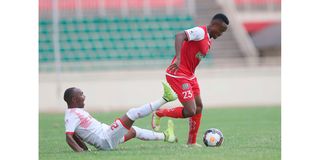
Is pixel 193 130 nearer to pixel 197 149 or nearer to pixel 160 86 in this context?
pixel 197 149

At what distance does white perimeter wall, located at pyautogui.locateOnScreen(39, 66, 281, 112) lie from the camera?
19.7 m

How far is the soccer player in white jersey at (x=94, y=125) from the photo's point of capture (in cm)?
848

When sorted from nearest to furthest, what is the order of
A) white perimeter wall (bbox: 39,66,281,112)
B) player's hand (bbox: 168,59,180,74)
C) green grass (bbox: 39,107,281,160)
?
green grass (bbox: 39,107,281,160) < player's hand (bbox: 168,59,180,74) < white perimeter wall (bbox: 39,66,281,112)

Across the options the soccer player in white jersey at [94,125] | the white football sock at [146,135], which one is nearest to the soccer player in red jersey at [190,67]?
the white football sock at [146,135]

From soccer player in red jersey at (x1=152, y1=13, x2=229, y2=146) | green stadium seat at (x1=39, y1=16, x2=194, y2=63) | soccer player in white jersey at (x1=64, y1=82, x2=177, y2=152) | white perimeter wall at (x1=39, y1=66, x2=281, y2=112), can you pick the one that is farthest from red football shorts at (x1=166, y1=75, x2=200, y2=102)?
green stadium seat at (x1=39, y1=16, x2=194, y2=63)

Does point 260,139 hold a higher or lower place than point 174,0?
lower

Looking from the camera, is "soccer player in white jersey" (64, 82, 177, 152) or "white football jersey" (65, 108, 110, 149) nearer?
"soccer player in white jersey" (64, 82, 177, 152)

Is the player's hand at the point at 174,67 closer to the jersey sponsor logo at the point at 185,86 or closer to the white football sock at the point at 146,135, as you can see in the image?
the jersey sponsor logo at the point at 185,86

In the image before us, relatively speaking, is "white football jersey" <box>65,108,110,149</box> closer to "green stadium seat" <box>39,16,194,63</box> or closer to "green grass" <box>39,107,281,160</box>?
"green grass" <box>39,107,281,160</box>

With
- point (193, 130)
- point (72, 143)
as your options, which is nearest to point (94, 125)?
point (72, 143)
